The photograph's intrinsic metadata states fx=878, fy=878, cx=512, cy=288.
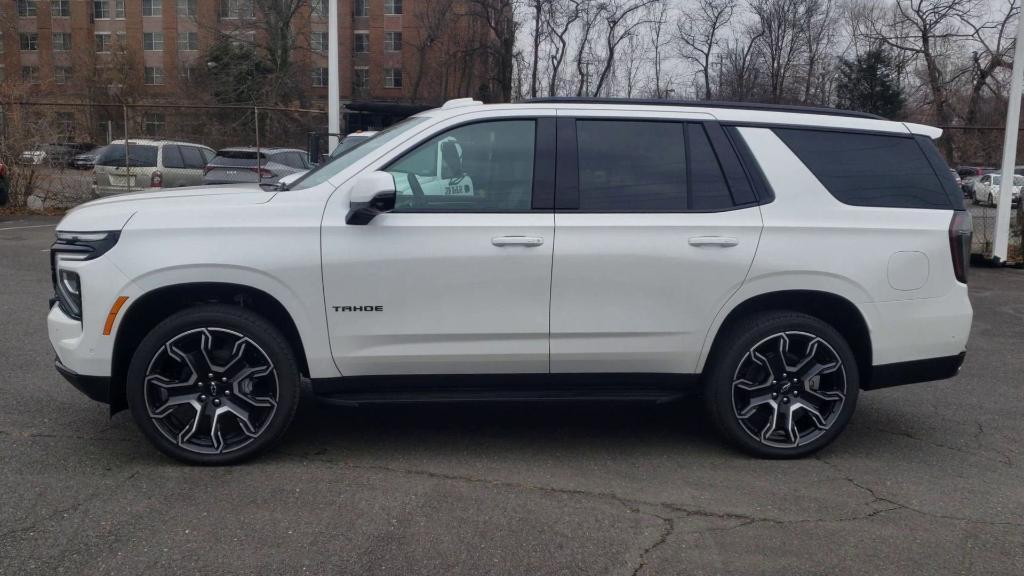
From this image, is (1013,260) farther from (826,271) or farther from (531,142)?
(531,142)

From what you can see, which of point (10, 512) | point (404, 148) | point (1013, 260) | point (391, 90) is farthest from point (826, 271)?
point (391, 90)

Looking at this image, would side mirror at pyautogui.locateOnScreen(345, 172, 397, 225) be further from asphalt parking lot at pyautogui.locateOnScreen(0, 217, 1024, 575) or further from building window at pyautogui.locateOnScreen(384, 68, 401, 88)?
building window at pyautogui.locateOnScreen(384, 68, 401, 88)

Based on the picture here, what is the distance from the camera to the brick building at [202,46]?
1971 inches

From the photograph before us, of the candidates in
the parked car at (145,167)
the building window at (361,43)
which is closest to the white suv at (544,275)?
the parked car at (145,167)

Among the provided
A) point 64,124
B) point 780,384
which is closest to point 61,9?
point 64,124

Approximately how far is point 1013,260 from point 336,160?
1233 centimetres

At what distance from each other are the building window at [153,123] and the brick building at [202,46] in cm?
1937

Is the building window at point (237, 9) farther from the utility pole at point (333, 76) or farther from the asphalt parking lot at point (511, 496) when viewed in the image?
the asphalt parking lot at point (511, 496)

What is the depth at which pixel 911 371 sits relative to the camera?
16.0 ft

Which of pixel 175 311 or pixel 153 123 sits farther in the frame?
pixel 153 123

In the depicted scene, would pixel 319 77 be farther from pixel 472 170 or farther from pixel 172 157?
pixel 472 170

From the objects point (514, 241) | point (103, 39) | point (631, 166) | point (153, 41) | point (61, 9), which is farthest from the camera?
point (61, 9)

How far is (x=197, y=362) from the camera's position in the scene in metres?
4.39

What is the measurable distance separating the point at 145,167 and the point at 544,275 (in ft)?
55.0
